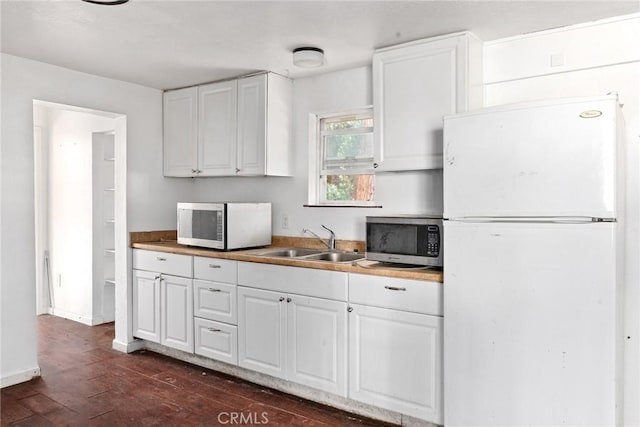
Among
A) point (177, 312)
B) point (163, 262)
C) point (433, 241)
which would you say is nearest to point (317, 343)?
point (433, 241)

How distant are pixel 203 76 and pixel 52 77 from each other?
1091 mm

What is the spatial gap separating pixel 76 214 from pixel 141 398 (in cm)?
256

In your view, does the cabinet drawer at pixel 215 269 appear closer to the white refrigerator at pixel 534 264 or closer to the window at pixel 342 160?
the window at pixel 342 160

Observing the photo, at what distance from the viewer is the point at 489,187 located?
219 cm

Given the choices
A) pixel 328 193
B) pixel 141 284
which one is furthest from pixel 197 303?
pixel 328 193

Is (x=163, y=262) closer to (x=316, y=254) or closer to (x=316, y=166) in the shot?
(x=316, y=254)

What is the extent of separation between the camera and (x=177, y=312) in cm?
361

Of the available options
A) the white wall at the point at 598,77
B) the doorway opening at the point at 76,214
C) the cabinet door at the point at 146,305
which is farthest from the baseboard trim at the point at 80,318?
the white wall at the point at 598,77

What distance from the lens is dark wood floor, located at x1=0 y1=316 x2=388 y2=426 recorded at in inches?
106

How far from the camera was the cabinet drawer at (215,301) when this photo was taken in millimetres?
3279

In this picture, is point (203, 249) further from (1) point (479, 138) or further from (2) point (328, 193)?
(1) point (479, 138)

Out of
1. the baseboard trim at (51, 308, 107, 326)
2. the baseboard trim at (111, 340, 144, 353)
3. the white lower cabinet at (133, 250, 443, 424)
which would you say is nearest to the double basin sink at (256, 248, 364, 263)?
the white lower cabinet at (133, 250, 443, 424)

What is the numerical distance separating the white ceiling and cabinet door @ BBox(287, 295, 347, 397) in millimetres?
1616

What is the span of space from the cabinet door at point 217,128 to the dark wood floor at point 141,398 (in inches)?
63.7
